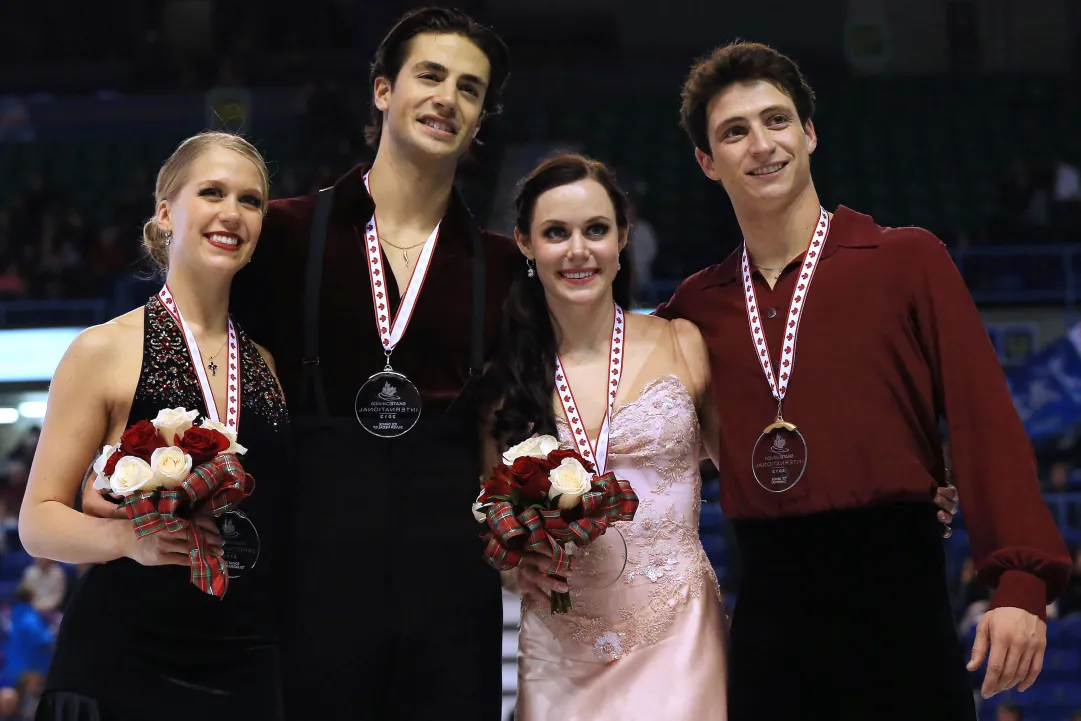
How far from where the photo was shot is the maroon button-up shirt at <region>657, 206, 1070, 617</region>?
269 cm

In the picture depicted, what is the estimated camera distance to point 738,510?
302cm

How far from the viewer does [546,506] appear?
279cm

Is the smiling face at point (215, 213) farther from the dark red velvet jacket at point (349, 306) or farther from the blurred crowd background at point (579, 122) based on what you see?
the blurred crowd background at point (579, 122)

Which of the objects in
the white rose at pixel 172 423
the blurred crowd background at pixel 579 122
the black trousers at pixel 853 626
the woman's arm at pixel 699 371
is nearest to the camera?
the white rose at pixel 172 423

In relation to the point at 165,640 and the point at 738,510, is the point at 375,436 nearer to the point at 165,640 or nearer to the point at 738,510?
the point at 165,640

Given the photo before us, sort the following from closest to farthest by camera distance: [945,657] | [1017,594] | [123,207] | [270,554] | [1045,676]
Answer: [1017,594] < [945,657] < [270,554] < [1045,676] < [123,207]

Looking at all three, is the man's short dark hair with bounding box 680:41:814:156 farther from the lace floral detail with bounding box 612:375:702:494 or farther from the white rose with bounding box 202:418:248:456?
the white rose with bounding box 202:418:248:456

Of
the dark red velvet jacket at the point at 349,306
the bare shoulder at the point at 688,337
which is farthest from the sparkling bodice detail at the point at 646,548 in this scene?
the dark red velvet jacket at the point at 349,306

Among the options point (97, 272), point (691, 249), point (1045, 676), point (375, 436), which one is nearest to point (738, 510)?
point (375, 436)

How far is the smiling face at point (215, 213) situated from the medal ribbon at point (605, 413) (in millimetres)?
844

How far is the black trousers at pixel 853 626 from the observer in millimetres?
2766

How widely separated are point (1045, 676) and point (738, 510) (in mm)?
6013

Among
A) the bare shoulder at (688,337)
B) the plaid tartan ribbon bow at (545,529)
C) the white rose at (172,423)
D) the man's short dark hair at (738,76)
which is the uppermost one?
the man's short dark hair at (738,76)

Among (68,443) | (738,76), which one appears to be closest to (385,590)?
(68,443)
